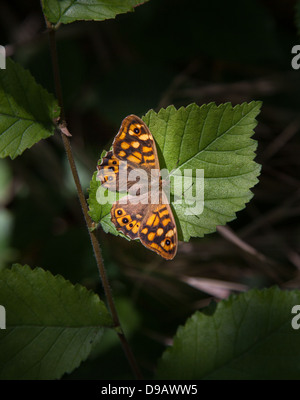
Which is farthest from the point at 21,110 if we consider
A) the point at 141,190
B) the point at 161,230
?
the point at 161,230

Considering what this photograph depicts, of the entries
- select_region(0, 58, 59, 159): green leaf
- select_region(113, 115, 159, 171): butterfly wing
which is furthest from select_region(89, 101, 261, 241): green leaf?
select_region(0, 58, 59, 159): green leaf

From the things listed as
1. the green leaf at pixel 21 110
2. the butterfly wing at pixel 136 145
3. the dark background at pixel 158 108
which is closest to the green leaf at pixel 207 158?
the butterfly wing at pixel 136 145

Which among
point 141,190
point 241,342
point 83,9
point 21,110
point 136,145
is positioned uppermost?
point 83,9

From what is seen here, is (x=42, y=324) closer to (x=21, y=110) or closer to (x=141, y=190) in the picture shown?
(x=141, y=190)

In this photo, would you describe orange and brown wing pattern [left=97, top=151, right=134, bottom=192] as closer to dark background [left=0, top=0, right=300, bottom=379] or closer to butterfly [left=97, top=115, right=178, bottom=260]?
butterfly [left=97, top=115, right=178, bottom=260]

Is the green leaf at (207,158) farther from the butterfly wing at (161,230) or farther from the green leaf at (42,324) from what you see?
the green leaf at (42,324)
